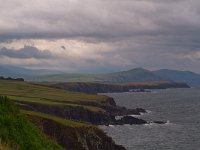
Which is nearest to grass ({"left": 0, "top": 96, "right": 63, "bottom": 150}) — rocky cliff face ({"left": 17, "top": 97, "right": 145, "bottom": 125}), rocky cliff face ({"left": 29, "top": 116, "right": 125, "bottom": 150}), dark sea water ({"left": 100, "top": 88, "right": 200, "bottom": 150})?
rocky cliff face ({"left": 29, "top": 116, "right": 125, "bottom": 150})

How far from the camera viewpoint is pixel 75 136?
3558 inches

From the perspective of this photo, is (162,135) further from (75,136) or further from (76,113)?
(76,113)

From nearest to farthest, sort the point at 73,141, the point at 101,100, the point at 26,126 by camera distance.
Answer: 1. the point at 26,126
2. the point at 73,141
3. the point at 101,100

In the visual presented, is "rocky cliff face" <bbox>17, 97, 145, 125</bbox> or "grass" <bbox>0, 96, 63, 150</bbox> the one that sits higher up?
"grass" <bbox>0, 96, 63, 150</bbox>

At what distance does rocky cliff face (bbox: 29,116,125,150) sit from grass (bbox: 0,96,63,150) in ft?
146

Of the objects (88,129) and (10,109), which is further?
(88,129)

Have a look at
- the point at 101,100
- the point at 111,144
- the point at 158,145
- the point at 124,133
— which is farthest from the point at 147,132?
the point at 101,100

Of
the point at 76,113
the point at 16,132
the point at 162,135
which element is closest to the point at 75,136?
the point at 162,135

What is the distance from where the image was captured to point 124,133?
408 ft

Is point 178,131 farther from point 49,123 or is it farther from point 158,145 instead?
point 49,123

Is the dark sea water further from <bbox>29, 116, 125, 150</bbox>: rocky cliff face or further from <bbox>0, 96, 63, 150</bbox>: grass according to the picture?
<bbox>0, 96, 63, 150</bbox>: grass

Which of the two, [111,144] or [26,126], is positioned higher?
[26,126]

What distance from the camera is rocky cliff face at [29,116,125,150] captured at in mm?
88750

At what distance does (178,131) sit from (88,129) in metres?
40.3
